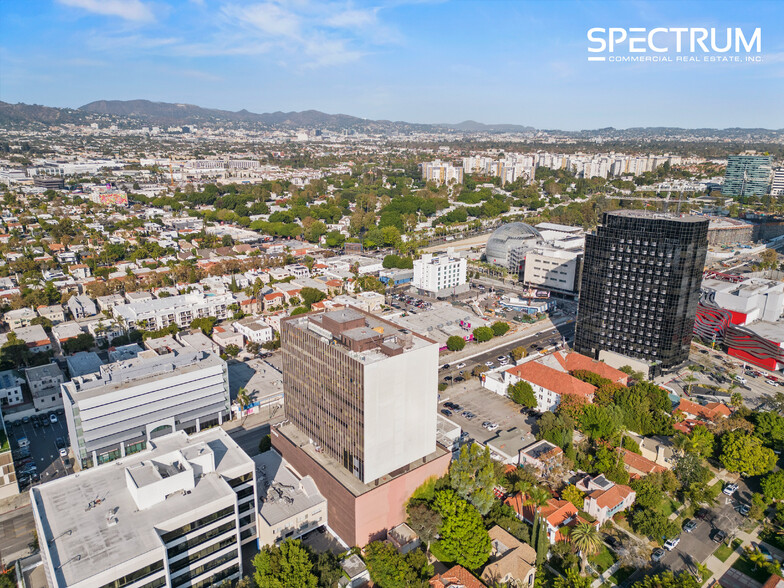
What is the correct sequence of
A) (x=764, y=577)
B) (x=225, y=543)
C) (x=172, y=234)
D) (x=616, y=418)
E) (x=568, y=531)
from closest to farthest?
(x=225, y=543) → (x=764, y=577) → (x=568, y=531) → (x=616, y=418) → (x=172, y=234)

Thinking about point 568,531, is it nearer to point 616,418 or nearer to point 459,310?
point 616,418

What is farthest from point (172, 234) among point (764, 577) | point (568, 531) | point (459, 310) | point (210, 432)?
point (764, 577)

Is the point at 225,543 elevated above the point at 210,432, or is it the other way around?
the point at 210,432

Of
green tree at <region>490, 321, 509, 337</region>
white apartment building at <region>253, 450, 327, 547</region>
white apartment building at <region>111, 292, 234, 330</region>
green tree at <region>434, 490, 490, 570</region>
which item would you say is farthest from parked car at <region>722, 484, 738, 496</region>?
white apartment building at <region>111, 292, 234, 330</region>

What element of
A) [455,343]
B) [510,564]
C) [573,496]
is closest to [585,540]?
[510,564]

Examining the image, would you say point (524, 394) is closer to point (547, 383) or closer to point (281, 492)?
point (547, 383)

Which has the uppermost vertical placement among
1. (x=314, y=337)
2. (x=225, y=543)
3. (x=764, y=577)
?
(x=314, y=337)

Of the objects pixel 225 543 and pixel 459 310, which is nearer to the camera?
pixel 225 543
